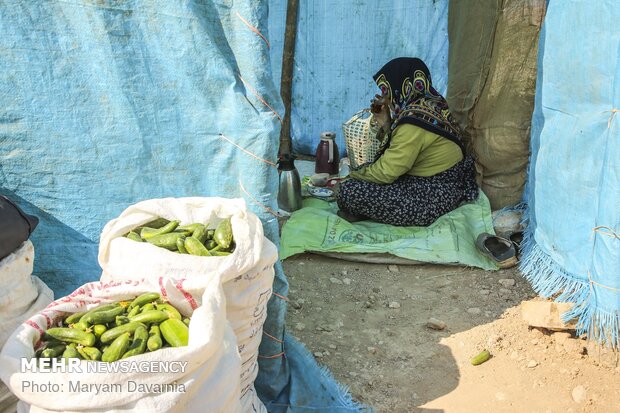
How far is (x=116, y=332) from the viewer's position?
1852 mm

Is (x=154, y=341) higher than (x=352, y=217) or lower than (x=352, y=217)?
higher

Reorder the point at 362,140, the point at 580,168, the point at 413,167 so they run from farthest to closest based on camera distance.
Answer: 1. the point at 362,140
2. the point at 413,167
3. the point at 580,168

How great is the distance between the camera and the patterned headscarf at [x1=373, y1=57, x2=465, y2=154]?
4422 millimetres

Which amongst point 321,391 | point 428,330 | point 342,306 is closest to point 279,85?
point 342,306

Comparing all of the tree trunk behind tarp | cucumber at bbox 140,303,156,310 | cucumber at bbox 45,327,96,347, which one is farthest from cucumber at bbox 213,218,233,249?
the tree trunk behind tarp

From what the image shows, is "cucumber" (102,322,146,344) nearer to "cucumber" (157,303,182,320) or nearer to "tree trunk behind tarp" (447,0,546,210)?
"cucumber" (157,303,182,320)

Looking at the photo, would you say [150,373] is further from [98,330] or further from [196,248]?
[196,248]

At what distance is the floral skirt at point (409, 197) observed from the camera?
451cm

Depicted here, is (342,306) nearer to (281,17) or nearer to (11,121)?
(11,121)

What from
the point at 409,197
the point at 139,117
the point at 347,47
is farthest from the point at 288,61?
the point at 139,117

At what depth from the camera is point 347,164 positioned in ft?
19.3

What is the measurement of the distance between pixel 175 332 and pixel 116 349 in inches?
7.2

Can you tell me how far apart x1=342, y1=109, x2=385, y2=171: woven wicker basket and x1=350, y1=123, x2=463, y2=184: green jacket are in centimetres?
46

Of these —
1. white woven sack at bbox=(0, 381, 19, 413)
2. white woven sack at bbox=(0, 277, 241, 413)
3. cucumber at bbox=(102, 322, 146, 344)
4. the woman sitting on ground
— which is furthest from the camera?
the woman sitting on ground
